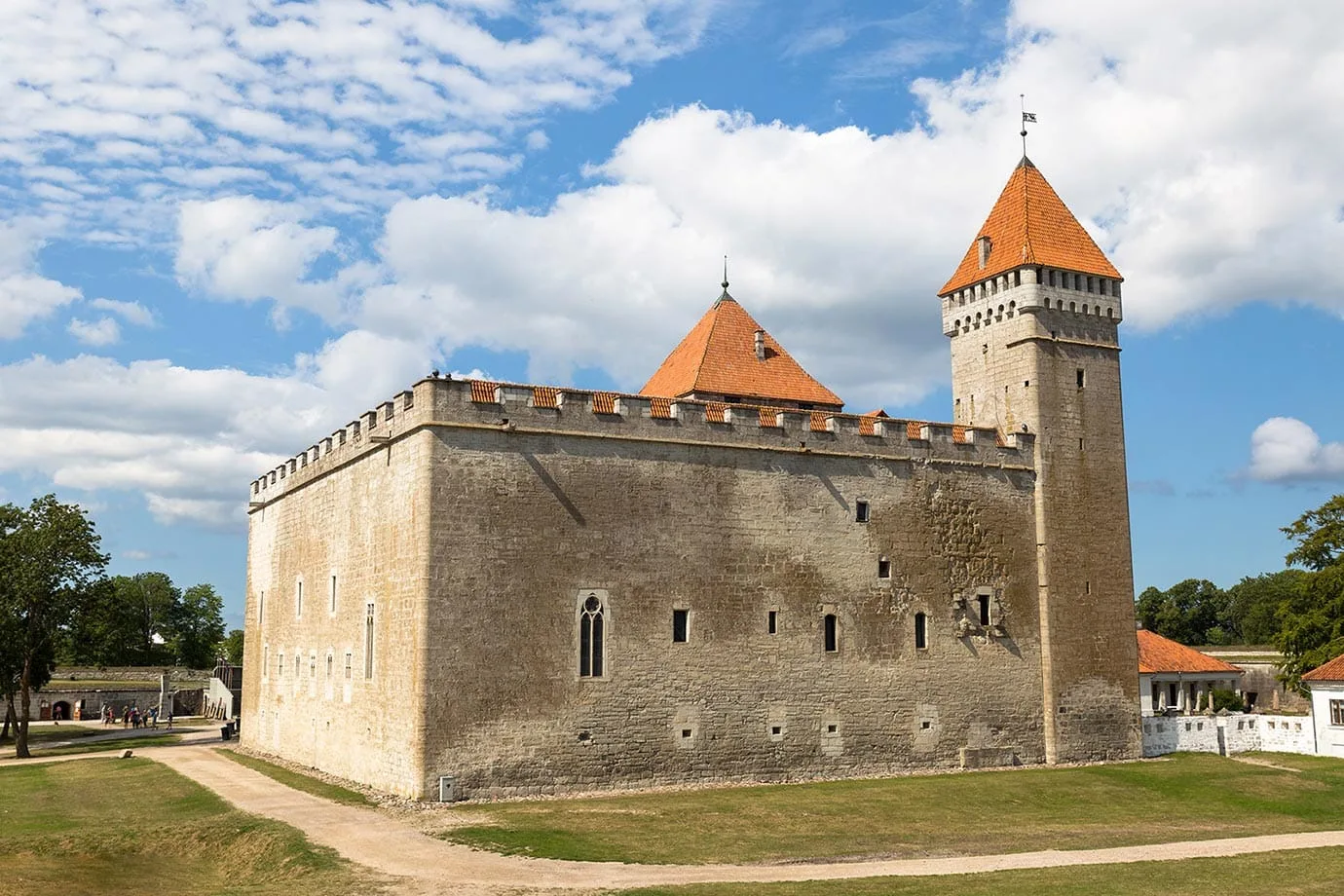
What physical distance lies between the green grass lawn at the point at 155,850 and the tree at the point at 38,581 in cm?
1545

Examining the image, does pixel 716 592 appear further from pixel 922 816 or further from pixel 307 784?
pixel 307 784

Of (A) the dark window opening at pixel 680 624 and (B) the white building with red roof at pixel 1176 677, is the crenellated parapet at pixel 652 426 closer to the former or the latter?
(A) the dark window opening at pixel 680 624

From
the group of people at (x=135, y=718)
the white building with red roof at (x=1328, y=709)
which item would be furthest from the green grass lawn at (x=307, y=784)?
the white building with red roof at (x=1328, y=709)

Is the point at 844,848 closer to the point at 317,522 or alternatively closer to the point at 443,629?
the point at 443,629

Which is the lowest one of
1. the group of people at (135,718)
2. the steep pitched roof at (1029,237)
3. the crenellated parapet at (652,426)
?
the group of people at (135,718)

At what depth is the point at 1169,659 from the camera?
46406 mm

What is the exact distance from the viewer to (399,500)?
2797 cm

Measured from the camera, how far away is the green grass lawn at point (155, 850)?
755 inches

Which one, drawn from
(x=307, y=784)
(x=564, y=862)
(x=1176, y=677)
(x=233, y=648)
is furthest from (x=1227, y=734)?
(x=233, y=648)

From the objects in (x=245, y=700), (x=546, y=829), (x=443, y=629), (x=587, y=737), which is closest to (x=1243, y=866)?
(x=546, y=829)

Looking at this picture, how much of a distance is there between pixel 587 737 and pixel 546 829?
5013 mm

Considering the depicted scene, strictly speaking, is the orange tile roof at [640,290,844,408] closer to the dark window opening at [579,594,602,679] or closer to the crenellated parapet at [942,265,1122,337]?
the crenellated parapet at [942,265,1122,337]

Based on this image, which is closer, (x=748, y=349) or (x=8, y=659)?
(x=748, y=349)

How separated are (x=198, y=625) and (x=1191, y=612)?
301ft
